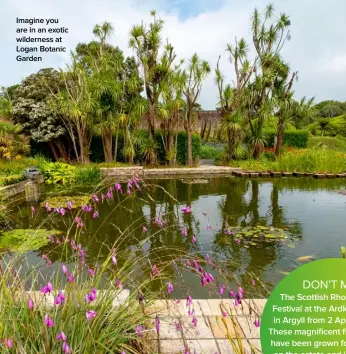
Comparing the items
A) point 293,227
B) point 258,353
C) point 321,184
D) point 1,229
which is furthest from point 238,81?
point 258,353

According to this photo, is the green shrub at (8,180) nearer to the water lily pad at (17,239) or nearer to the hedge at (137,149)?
the water lily pad at (17,239)

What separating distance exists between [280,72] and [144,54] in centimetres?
688

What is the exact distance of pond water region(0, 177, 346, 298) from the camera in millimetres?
4477

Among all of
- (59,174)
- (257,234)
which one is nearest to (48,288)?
(257,234)

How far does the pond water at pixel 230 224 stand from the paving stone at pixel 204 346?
21.2 inches

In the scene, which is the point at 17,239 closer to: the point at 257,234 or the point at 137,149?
the point at 257,234

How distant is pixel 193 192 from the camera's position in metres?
10.4

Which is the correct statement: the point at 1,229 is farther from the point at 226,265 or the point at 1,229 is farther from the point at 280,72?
the point at 280,72

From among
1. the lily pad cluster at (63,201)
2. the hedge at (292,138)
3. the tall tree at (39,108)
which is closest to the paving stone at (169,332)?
the lily pad cluster at (63,201)

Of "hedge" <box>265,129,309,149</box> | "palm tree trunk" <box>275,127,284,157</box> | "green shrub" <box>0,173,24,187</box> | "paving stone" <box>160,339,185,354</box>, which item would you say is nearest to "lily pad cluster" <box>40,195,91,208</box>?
"green shrub" <box>0,173,24,187</box>

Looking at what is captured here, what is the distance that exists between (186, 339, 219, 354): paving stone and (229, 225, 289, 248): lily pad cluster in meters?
3.13

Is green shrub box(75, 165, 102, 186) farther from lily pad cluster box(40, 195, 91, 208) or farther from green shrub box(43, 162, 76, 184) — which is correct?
lily pad cluster box(40, 195, 91, 208)

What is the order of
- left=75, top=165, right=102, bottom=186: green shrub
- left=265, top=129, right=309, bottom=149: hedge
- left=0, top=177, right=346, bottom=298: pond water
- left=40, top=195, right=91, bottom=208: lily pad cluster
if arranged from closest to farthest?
left=0, top=177, right=346, bottom=298: pond water → left=40, top=195, right=91, bottom=208: lily pad cluster → left=75, top=165, right=102, bottom=186: green shrub → left=265, top=129, right=309, bottom=149: hedge

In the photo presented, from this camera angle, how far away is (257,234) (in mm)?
5895
